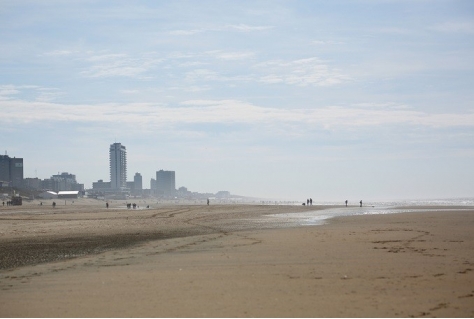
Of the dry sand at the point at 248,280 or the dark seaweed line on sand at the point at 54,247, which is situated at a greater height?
the dry sand at the point at 248,280

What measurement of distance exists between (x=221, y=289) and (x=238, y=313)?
2261 mm

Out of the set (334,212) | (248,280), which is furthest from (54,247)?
(334,212)

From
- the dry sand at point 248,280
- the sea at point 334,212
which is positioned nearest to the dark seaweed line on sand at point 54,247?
the dry sand at point 248,280

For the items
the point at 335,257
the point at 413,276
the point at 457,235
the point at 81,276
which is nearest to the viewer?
the point at 413,276

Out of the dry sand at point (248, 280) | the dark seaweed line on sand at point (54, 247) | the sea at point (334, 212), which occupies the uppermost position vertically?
the dry sand at point (248, 280)

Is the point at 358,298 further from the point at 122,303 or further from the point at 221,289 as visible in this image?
the point at 122,303

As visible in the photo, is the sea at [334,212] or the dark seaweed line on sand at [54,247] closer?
the dark seaweed line on sand at [54,247]

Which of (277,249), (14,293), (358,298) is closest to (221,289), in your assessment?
(358,298)

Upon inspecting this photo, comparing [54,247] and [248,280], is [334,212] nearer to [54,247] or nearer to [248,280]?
[54,247]

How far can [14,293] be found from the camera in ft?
39.7

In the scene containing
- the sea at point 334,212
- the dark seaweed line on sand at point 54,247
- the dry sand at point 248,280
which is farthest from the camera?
the sea at point 334,212

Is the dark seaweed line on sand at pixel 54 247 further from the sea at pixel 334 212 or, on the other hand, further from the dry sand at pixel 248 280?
the sea at pixel 334 212

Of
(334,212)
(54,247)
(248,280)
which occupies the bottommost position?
(334,212)

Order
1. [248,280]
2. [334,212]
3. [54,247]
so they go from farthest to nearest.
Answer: [334,212]
[54,247]
[248,280]
